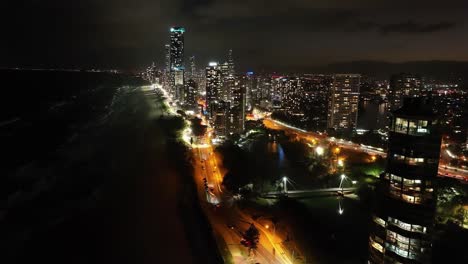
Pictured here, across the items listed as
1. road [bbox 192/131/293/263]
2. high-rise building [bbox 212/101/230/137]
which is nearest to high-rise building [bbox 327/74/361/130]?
high-rise building [bbox 212/101/230/137]

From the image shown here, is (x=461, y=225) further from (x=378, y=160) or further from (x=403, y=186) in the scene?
(x=378, y=160)

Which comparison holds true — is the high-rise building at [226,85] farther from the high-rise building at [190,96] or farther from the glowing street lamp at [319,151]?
the glowing street lamp at [319,151]

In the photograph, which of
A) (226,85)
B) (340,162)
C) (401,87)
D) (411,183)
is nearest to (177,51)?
(226,85)

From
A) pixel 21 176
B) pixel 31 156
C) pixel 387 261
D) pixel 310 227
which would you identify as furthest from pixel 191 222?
pixel 31 156

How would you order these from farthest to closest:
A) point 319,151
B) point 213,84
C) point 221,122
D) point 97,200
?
point 213,84, point 221,122, point 319,151, point 97,200

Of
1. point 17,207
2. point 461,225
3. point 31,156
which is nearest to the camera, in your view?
point 461,225

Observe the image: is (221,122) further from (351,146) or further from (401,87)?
(401,87)
